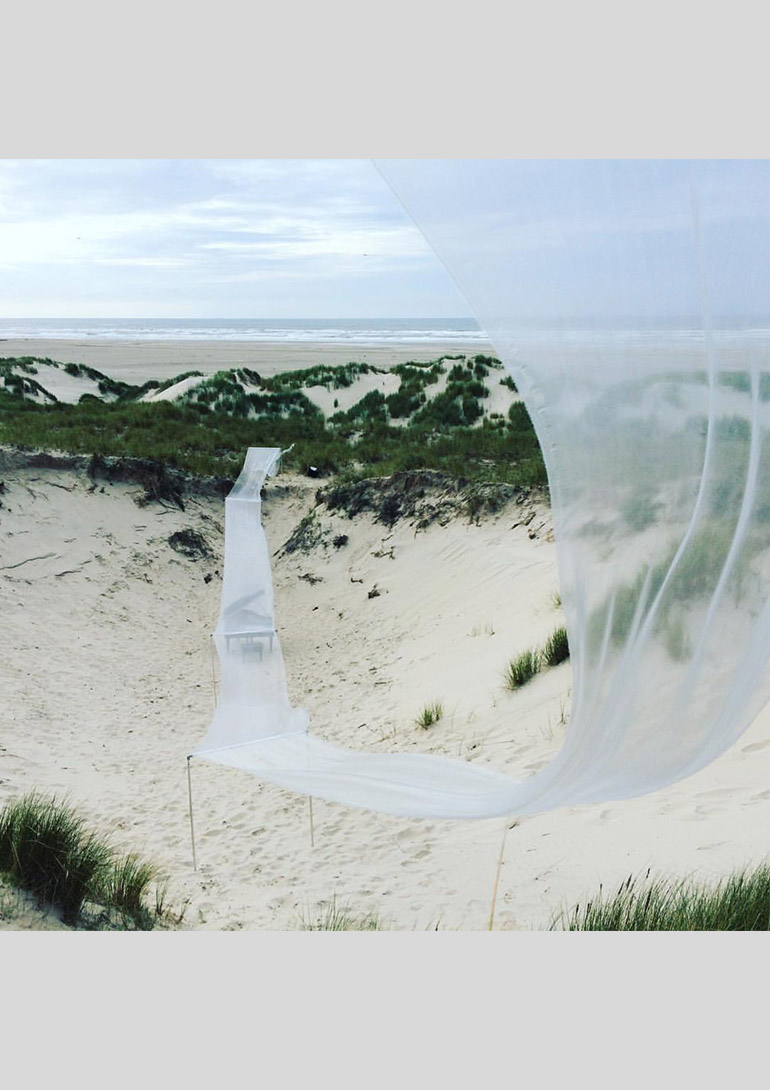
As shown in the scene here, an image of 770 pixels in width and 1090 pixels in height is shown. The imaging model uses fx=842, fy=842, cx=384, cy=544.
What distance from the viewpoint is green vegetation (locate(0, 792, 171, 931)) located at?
10.6 ft

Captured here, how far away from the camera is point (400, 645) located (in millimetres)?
7664

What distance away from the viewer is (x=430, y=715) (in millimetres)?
5586

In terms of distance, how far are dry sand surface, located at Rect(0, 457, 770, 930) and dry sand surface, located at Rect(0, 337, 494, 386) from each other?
21785 mm

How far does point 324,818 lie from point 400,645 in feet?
10.8

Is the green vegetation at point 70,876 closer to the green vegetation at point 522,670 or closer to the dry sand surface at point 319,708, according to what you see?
the dry sand surface at point 319,708

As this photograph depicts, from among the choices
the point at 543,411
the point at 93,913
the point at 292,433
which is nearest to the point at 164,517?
the point at 292,433

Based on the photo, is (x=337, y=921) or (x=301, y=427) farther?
(x=301, y=427)

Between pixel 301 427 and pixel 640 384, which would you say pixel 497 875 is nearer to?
pixel 640 384

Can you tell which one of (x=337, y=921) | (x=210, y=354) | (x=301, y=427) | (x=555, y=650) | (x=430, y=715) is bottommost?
(x=337, y=921)

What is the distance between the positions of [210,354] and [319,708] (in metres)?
36.8

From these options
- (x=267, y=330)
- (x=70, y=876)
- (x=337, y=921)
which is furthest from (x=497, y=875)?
(x=267, y=330)

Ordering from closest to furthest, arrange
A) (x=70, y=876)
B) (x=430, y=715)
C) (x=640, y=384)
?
(x=640, y=384) → (x=70, y=876) → (x=430, y=715)

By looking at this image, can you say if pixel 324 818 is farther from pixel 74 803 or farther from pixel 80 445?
pixel 80 445

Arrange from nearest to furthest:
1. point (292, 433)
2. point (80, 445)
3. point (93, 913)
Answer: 1. point (93, 913)
2. point (80, 445)
3. point (292, 433)
